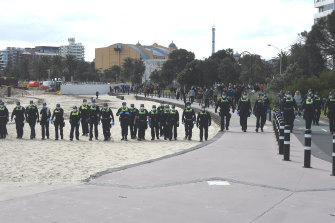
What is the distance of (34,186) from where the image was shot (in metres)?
9.30

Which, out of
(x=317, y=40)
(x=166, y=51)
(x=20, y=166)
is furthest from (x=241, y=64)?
(x=166, y=51)

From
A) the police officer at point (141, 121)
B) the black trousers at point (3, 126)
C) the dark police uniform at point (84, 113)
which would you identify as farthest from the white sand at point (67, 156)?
the dark police uniform at point (84, 113)

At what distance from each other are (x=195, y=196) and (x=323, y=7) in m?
88.4

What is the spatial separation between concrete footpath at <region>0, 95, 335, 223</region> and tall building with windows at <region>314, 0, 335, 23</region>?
3104 inches

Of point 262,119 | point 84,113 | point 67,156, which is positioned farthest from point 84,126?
point 262,119

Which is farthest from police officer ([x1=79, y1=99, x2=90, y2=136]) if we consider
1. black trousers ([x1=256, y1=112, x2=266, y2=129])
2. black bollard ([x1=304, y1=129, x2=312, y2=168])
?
black bollard ([x1=304, y1=129, x2=312, y2=168])

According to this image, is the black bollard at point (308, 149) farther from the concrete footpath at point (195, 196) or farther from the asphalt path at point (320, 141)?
the asphalt path at point (320, 141)

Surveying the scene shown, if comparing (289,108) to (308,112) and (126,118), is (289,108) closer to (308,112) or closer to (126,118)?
(308,112)

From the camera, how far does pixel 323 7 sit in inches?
3509

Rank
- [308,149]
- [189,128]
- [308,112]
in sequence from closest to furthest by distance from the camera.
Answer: [308,149] < [308,112] < [189,128]

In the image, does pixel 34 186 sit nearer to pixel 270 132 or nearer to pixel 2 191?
pixel 2 191

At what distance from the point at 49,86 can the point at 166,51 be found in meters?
98.1

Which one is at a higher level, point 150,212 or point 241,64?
point 241,64

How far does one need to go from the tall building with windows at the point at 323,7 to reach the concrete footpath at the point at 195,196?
78.8 m
